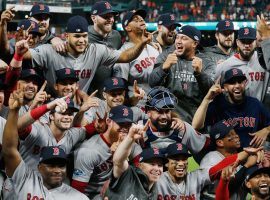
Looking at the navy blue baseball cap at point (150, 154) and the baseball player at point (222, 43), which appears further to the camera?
the baseball player at point (222, 43)

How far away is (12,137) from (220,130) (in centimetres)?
249

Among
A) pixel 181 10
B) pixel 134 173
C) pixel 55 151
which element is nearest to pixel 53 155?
pixel 55 151

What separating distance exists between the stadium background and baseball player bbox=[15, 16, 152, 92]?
17.6 meters

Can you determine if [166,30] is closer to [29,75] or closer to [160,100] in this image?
[160,100]

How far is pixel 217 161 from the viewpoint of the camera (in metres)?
7.68

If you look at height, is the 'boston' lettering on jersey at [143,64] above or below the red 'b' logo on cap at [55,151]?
above

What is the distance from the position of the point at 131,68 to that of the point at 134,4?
2290 centimetres

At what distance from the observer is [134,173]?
681cm

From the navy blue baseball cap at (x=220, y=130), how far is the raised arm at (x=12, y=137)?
2327 mm

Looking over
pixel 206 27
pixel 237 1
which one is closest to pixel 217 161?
pixel 206 27

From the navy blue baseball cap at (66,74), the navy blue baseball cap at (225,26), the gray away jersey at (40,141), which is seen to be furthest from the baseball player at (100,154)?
the navy blue baseball cap at (225,26)

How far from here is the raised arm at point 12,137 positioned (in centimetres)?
630

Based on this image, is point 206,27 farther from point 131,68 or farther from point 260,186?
point 260,186

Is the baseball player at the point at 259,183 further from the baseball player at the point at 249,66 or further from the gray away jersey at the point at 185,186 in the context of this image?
the baseball player at the point at 249,66
